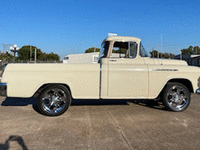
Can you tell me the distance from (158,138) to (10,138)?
270cm

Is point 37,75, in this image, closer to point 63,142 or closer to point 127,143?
point 63,142

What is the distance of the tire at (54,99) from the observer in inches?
158

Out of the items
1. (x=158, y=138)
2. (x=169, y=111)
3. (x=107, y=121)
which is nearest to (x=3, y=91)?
(x=107, y=121)

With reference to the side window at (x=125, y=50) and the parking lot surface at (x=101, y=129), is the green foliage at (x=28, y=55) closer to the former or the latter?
the side window at (x=125, y=50)

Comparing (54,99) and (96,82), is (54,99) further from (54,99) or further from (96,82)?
(96,82)

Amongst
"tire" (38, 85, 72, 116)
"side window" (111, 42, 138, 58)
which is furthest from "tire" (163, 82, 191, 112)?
"tire" (38, 85, 72, 116)

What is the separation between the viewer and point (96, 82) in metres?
4.02

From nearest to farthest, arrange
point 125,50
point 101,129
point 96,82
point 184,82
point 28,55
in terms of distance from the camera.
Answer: point 101,129 → point 96,82 → point 184,82 → point 125,50 → point 28,55

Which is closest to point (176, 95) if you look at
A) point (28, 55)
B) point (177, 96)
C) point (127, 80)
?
point (177, 96)

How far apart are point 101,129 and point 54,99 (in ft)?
5.10

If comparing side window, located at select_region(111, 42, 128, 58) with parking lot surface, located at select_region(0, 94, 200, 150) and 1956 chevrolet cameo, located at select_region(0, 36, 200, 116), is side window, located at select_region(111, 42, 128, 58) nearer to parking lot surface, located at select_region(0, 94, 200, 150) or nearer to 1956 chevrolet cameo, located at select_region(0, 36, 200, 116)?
1956 chevrolet cameo, located at select_region(0, 36, 200, 116)

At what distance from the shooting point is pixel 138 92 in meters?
4.15

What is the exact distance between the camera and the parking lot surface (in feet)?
8.61

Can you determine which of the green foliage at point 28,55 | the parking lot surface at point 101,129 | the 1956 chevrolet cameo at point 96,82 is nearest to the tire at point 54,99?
the 1956 chevrolet cameo at point 96,82
